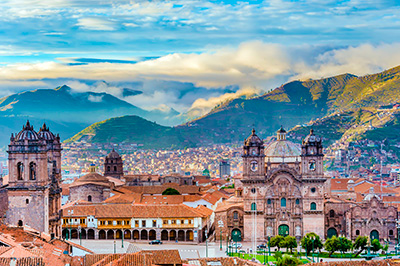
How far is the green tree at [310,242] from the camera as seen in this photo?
67312 mm

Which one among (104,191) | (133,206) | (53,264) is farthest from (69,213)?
(53,264)

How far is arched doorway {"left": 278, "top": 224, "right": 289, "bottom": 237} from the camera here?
75.6 meters

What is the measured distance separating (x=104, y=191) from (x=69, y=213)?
17822 mm

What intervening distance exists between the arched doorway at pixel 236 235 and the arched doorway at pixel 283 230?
384 centimetres

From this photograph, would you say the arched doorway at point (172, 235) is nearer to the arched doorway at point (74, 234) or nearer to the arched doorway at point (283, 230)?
the arched doorway at point (74, 234)

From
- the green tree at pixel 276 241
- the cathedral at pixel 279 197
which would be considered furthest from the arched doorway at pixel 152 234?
the green tree at pixel 276 241

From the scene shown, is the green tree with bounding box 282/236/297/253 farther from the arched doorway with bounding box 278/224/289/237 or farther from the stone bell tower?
the stone bell tower

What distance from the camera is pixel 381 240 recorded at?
74812 mm

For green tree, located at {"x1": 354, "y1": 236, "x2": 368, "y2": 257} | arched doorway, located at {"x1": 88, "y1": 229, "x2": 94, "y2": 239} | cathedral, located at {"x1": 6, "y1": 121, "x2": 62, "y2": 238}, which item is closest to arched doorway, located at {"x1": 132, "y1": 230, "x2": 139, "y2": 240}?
arched doorway, located at {"x1": 88, "y1": 229, "x2": 94, "y2": 239}

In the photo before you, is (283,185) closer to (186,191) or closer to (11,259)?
(186,191)

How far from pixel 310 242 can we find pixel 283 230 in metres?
8.49

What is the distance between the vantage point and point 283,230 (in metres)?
75.8

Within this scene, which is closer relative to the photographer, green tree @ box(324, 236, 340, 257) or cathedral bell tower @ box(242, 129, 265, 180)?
green tree @ box(324, 236, 340, 257)

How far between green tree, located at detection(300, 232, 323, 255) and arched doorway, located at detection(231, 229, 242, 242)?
690 centimetres
